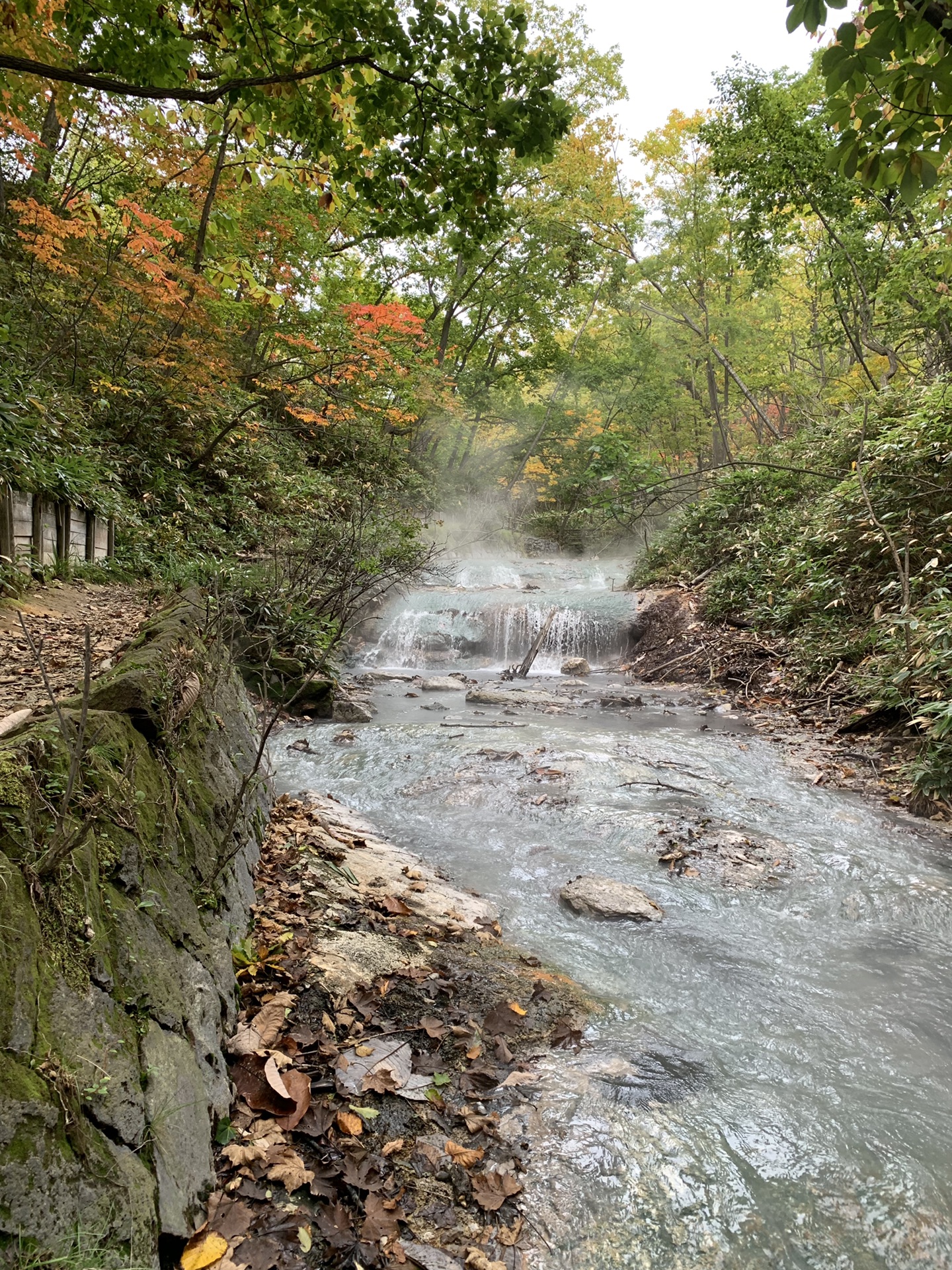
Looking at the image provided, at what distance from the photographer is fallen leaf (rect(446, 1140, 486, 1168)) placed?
6.40 feet

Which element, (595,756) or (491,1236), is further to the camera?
(595,756)

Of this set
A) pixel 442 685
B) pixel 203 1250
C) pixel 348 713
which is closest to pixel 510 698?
pixel 442 685

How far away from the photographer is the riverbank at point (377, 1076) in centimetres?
162

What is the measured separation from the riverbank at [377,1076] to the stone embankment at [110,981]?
0.16 metres

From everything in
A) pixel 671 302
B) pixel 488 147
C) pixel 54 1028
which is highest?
pixel 671 302

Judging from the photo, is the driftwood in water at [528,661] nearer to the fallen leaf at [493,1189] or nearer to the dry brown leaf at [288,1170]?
the fallen leaf at [493,1189]

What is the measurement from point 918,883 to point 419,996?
3.59 m

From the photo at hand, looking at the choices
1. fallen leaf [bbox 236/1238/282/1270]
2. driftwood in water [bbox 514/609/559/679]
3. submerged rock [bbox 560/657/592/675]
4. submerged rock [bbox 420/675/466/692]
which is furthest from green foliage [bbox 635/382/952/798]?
fallen leaf [bbox 236/1238/282/1270]

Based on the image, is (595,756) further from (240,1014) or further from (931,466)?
(931,466)

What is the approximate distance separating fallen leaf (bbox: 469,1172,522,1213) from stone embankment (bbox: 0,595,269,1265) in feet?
2.65

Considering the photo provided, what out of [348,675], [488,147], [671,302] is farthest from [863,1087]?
[671,302]

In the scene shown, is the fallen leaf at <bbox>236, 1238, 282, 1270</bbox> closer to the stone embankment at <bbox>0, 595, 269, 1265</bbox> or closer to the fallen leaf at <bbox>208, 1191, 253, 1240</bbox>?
the fallen leaf at <bbox>208, 1191, 253, 1240</bbox>

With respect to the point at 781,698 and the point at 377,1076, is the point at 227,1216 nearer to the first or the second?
the point at 377,1076

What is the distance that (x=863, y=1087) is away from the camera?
257 cm
